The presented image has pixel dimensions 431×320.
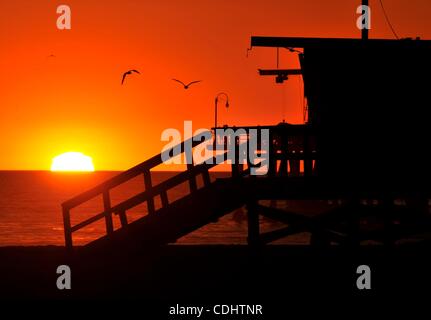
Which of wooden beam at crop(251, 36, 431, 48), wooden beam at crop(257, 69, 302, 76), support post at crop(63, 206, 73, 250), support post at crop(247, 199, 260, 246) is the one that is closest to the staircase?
support post at crop(63, 206, 73, 250)

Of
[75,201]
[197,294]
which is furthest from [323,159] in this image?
[75,201]

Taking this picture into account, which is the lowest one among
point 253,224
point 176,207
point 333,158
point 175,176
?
point 253,224

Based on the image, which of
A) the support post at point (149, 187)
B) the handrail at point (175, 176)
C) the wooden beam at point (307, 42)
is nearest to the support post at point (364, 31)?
the wooden beam at point (307, 42)

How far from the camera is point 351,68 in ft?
55.9

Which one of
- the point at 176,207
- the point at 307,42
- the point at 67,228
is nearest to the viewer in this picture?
the point at 176,207

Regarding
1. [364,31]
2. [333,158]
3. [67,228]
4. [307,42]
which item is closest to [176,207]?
[67,228]

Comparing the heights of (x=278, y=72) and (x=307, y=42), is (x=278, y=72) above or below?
above

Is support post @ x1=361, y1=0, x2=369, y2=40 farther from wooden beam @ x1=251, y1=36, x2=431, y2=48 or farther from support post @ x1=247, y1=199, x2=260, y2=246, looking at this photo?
support post @ x1=247, y1=199, x2=260, y2=246

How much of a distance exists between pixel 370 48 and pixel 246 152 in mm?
3282

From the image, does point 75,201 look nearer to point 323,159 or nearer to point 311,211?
point 323,159

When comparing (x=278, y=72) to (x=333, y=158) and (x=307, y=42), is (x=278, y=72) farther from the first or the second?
(x=333, y=158)

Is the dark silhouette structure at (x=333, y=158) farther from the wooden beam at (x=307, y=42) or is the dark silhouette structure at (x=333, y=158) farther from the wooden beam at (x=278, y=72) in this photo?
the wooden beam at (x=278, y=72)

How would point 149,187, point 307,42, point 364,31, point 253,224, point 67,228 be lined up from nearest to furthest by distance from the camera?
point 67,228, point 149,187, point 307,42, point 253,224, point 364,31

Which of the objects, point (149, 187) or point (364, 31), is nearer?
point (149, 187)
